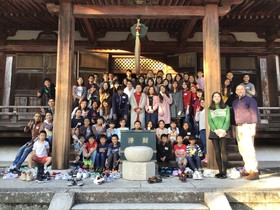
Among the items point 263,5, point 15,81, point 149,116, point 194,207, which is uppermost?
point 263,5

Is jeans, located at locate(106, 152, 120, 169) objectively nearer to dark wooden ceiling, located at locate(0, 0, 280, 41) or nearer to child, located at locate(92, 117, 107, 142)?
child, located at locate(92, 117, 107, 142)

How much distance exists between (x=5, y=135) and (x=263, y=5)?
898 cm

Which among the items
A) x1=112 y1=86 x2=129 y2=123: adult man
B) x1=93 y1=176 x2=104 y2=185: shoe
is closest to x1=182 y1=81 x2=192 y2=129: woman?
x1=112 y1=86 x2=129 y2=123: adult man

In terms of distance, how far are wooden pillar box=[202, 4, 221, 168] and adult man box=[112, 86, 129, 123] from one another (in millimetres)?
2327

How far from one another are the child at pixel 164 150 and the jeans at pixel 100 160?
1.40m

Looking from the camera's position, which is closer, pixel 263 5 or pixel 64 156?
pixel 64 156

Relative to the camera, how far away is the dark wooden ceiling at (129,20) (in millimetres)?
7059

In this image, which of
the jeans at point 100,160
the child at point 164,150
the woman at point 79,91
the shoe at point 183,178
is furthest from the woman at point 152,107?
the shoe at point 183,178

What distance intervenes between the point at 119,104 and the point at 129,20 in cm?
348

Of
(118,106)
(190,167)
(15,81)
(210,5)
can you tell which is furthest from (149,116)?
(15,81)

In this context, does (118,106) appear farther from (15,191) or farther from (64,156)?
(15,191)

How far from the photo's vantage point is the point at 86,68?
9172mm

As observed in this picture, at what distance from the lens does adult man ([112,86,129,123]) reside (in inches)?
274

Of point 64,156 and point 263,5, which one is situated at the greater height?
point 263,5
